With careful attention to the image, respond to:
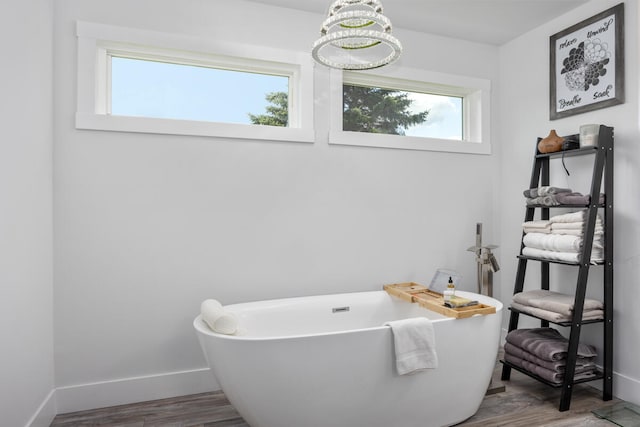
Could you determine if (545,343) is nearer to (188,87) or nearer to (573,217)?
(573,217)

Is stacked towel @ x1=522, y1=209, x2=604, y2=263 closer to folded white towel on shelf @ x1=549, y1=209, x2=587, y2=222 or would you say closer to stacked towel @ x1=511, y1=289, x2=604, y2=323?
folded white towel on shelf @ x1=549, y1=209, x2=587, y2=222

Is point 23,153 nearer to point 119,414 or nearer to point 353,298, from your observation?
point 119,414

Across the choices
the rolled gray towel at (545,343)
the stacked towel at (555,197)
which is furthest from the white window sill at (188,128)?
the rolled gray towel at (545,343)

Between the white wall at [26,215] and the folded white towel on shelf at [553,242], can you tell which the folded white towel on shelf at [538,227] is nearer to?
the folded white towel on shelf at [553,242]

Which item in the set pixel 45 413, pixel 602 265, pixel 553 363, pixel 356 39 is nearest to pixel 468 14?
pixel 356 39

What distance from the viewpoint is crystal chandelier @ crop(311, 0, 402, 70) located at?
167 cm

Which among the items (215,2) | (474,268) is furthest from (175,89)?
(474,268)

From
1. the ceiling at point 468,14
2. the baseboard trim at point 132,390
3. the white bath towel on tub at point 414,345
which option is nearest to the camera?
the white bath towel on tub at point 414,345

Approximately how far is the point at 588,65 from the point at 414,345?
2.15m

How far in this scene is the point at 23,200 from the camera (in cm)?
179

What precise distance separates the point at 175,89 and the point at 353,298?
1793 millimetres

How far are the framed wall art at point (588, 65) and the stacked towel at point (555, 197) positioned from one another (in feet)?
1.96

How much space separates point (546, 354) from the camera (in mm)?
2285

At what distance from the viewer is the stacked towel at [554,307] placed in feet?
7.39
